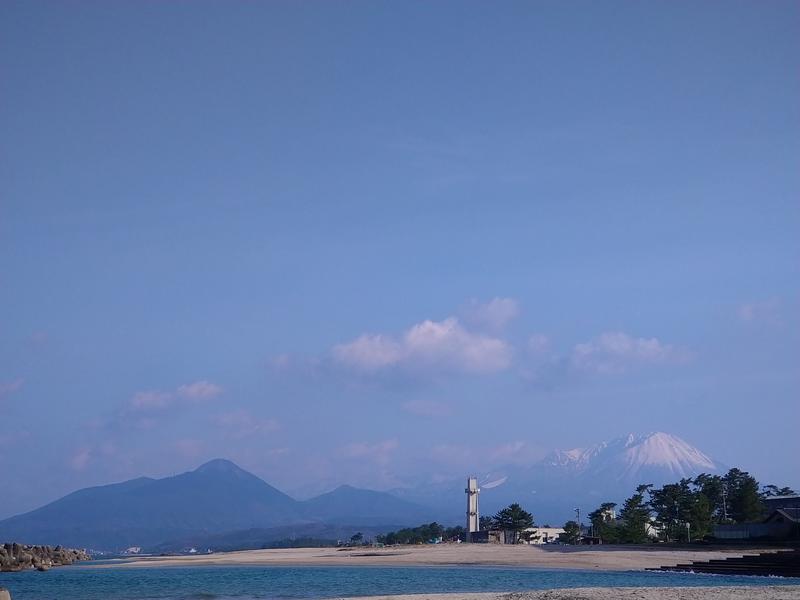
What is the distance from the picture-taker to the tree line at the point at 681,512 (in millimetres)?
74062

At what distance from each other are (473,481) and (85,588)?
198ft

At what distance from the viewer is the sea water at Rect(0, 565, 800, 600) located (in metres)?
37.9

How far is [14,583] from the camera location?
51.2 m

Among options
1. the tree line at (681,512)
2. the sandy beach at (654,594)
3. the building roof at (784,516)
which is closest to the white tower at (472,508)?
the tree line at (681,512)

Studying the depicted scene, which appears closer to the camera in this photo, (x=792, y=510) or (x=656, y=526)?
(x=792, y=510)

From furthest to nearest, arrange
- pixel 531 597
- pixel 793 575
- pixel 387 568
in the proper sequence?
pixel 387 568 → pixel 793 575 → pixel 531 597

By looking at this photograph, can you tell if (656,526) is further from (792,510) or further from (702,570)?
(702,570)

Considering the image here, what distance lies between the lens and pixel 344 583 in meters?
43.6

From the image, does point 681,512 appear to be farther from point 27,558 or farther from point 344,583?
point 27,558

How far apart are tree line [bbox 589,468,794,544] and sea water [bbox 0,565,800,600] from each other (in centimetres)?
2823

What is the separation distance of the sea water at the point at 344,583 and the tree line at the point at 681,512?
92.6 feet

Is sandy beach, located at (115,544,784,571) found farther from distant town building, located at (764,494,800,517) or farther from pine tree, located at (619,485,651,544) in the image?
pine tree, located at (619,485,651,544)

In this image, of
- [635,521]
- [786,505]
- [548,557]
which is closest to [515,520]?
[635,521]

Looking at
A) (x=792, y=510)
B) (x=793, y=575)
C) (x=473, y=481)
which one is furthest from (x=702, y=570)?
(x=473, y=481)
